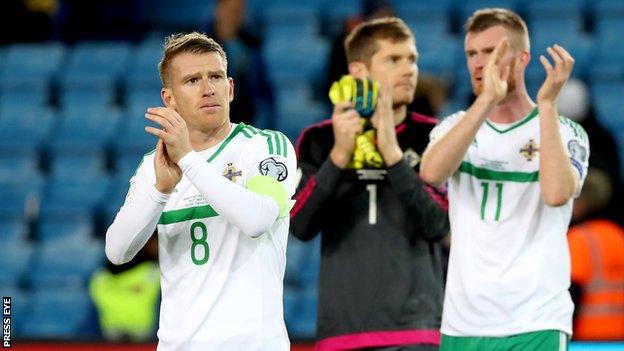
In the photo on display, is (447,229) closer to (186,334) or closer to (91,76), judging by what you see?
(186,334)

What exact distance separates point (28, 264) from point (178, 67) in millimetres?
5905

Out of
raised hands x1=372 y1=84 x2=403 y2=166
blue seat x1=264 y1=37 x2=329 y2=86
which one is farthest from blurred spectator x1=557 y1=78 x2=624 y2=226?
raised hands x1=372 y1=84 x2=403 y2=166

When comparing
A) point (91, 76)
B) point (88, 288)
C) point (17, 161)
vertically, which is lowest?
point (88, 288)

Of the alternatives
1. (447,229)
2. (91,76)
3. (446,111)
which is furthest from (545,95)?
(91,76)

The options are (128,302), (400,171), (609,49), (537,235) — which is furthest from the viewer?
(609,49)

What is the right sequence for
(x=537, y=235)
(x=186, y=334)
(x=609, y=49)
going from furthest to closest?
(x=609, y=49) → (x=537, y=235) → (x=186, y=334)

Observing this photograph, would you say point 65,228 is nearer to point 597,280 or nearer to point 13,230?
point 13,230

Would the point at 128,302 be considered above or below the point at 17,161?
below

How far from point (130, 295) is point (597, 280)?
12.2 feet

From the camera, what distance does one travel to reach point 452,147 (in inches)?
185

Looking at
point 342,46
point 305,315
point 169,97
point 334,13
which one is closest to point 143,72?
point 334,13

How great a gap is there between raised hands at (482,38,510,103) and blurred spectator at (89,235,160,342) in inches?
191

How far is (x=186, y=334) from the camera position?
429 cm

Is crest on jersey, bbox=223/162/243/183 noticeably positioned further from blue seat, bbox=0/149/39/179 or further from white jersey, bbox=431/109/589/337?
blue seat, bbox=0/149/39/179
